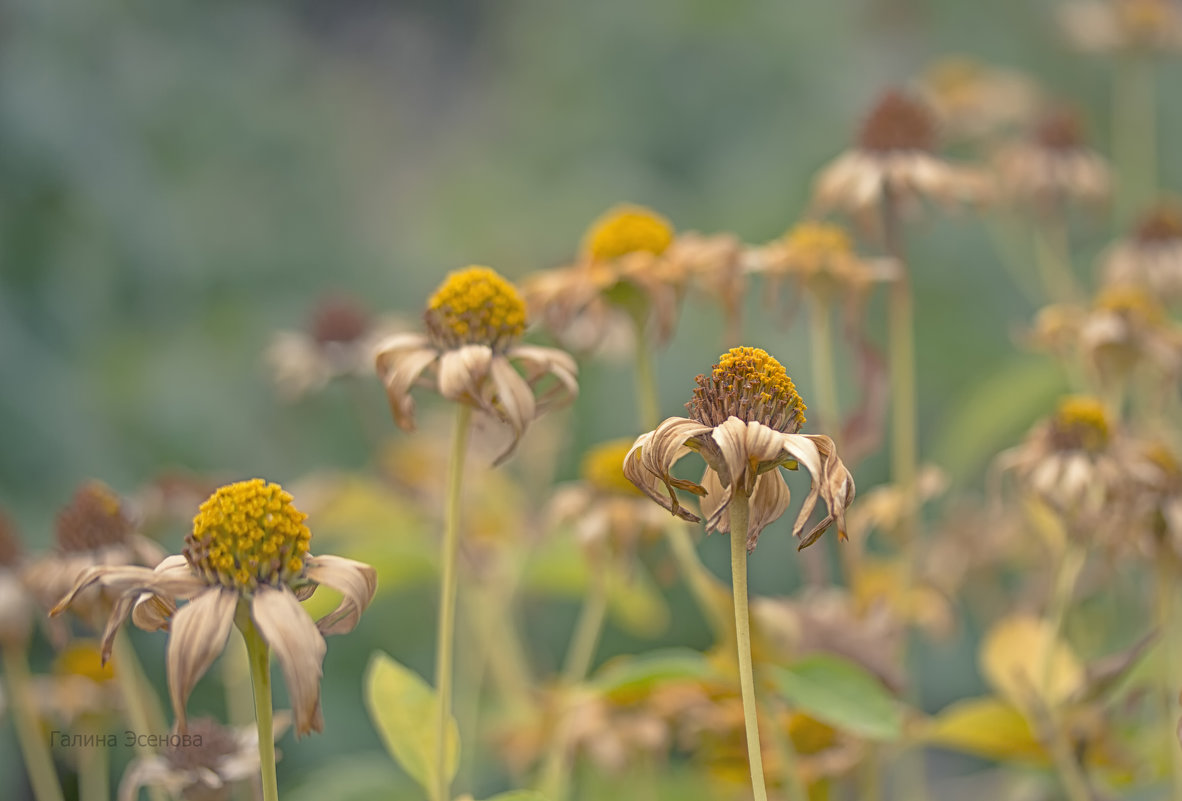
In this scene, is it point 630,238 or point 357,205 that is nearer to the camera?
point 630,238

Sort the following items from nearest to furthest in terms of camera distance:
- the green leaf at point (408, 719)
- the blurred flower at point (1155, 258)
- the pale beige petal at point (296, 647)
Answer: the pale beige petal at point (296, 647) < the green leaf at point (408, 719) < the blurred flower at point (1155, 258)

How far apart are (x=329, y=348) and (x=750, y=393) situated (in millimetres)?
490

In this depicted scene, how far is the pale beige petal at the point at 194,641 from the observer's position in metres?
0.24

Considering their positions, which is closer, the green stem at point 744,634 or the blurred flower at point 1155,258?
the green stem at point 744,634

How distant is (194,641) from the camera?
0.80 ft

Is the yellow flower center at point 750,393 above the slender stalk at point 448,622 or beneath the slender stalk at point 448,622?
above

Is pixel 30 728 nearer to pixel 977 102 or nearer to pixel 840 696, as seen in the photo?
pixel 840 696

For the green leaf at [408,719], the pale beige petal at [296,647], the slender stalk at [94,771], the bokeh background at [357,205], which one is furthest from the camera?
the bokeh background at [357,205]

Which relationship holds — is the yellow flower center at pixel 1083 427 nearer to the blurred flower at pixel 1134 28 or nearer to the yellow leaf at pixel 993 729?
the yellow leaf at pixel 993 729

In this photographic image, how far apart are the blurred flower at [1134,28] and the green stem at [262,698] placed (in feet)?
3.05

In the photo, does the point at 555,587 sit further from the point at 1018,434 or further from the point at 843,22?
the point at 843,22

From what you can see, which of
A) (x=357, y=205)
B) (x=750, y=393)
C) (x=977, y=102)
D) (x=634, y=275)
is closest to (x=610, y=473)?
(x=634, y=275)

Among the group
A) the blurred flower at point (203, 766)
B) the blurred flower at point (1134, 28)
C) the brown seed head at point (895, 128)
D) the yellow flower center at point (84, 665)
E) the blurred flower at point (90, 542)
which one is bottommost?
the blurred flower at point (203, 766)

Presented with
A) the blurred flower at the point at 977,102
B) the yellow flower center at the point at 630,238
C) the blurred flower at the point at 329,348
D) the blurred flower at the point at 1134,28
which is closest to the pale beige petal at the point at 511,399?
the yellow flower center at the point at 630,238
